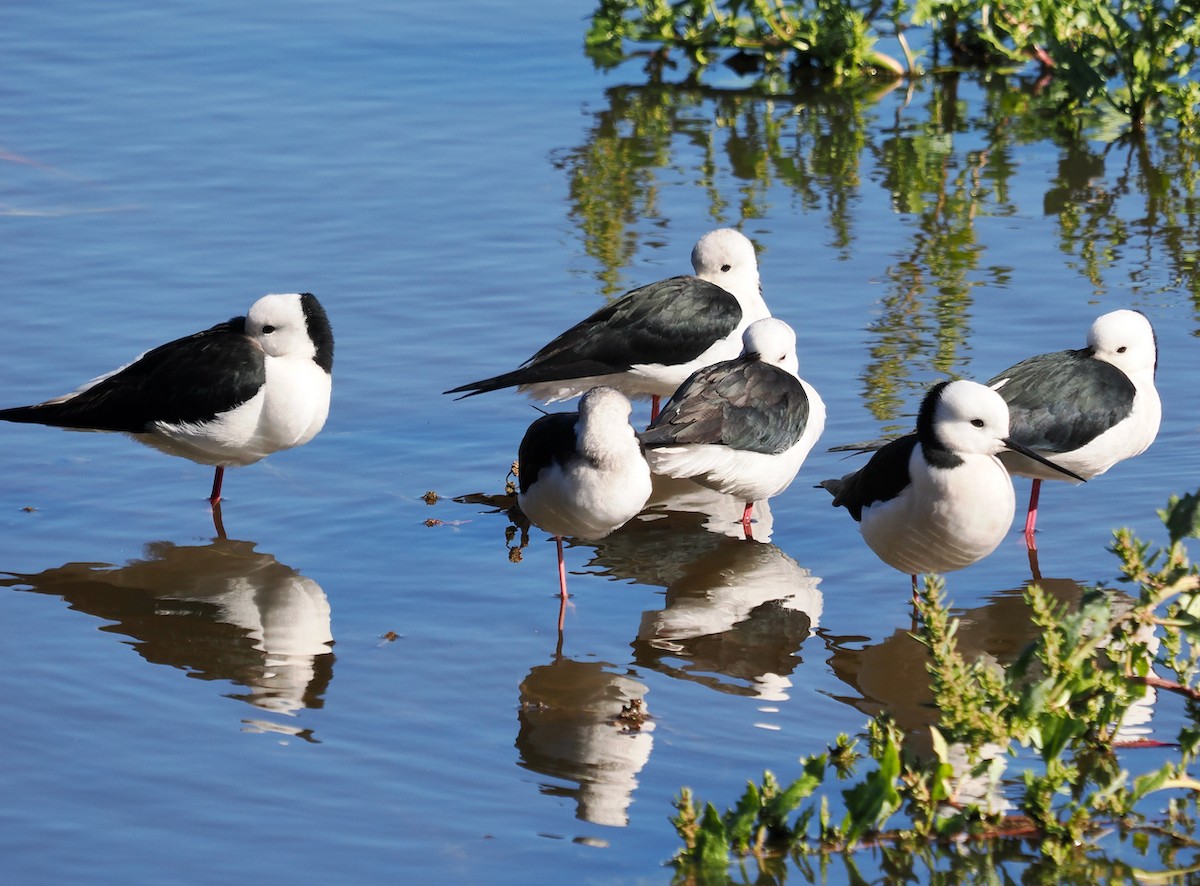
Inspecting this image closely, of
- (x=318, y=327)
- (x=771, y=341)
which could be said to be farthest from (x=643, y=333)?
(x=318, y=327)

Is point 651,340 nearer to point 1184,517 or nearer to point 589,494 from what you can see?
point 589,494

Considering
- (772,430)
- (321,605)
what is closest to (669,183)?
(772,430)

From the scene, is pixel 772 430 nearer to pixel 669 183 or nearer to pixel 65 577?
pixel 65 577

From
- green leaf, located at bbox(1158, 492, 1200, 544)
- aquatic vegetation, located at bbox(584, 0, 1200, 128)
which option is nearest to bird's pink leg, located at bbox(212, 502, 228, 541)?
green leaf, located at bbox(1158, 492, 1200, 544)

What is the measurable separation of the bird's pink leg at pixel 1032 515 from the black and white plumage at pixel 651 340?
1.94 metres

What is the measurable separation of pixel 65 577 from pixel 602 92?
817cm

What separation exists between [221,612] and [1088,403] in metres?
3.61

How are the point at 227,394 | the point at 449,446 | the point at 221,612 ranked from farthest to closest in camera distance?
the point at 449,446 → the point at 227,394 → the point at 221,612

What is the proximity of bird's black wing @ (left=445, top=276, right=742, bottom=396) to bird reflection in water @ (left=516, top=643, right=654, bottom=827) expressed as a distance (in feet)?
8.14

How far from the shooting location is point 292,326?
7.69 metres

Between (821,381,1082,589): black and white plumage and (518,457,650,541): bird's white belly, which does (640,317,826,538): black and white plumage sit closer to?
(518,457,650,541): bird's white belly

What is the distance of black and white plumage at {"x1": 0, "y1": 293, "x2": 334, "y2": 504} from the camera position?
7570mm

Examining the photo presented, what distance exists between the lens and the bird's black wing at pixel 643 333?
28.1ft

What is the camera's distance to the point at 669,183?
11883 millimetres
